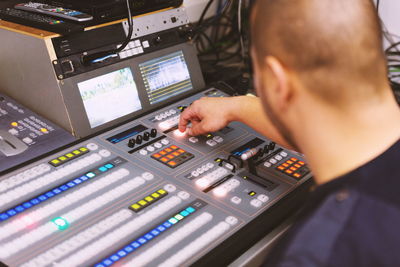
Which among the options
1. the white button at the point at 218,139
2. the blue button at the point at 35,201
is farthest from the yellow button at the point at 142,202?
the white button at the point at 218,139

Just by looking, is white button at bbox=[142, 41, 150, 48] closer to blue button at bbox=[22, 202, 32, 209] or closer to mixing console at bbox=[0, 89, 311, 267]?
mixing console at bbox=[0, 89, 311, 267]

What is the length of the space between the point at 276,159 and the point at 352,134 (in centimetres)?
55

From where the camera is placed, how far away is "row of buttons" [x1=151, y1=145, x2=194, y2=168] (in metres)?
1.25

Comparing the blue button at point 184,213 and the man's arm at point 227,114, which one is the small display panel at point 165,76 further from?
the blue button at point 184,213

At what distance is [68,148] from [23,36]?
36 centimetres

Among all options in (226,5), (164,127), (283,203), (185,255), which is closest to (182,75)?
(164,127)

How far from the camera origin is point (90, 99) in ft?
4.50

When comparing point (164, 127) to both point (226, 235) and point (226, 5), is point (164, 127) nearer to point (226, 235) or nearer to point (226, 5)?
point (226, 235)

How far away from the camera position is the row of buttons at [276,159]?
1.29m

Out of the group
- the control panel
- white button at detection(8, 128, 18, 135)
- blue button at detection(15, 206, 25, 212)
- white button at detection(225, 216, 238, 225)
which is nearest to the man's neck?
white button at detection(225, 216, 238, 225)

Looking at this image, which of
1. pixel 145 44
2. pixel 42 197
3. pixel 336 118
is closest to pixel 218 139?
pixel 145 44

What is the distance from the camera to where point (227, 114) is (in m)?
1.35

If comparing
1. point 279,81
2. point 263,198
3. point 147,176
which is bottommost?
point 263,198

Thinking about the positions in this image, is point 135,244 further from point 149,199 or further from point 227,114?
point 227,114
